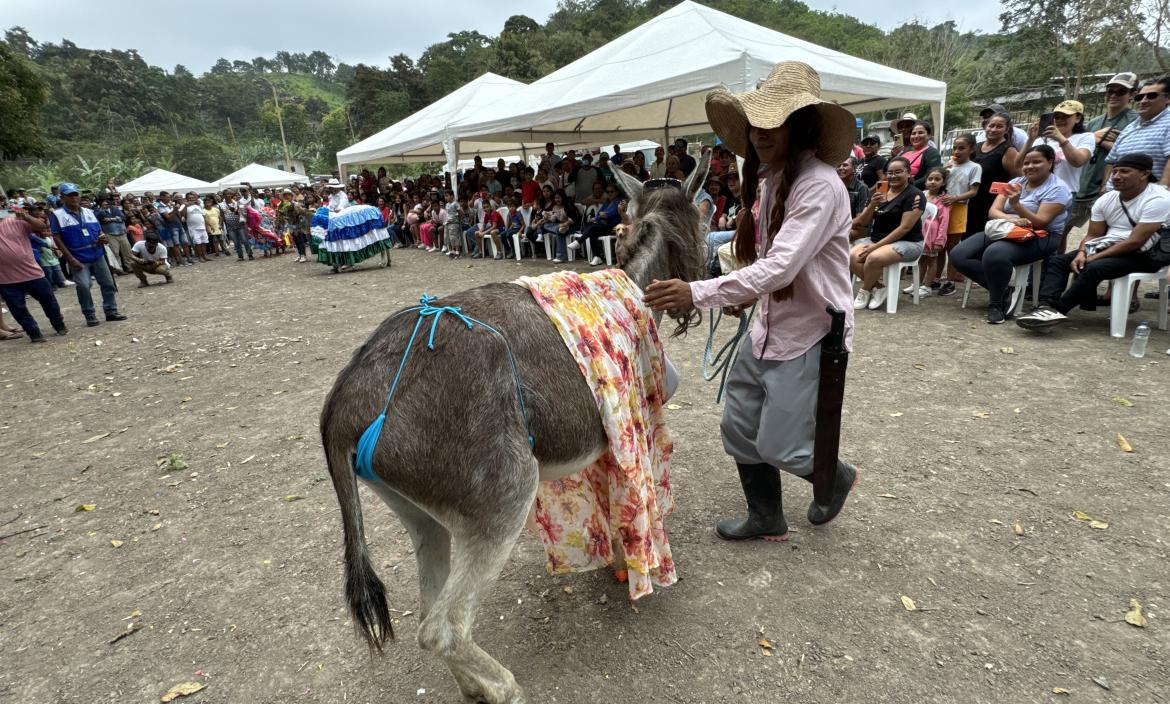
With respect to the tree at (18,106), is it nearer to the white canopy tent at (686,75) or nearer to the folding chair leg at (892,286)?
the white canopy tent at (686,75)

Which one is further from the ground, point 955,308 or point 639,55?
point 639,55

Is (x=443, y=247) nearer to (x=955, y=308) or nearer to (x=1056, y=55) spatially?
(x=955, y=308)

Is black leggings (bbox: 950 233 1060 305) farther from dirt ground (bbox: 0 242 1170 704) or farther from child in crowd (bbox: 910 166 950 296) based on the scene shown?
dirt ground (bbox: 0 242 1170 704)

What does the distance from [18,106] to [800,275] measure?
33.3m

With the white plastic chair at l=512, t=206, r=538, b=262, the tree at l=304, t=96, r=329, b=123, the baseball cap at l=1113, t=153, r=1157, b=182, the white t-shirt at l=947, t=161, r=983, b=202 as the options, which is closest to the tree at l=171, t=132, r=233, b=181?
the tree at l=304, t=96, r=329, b=123

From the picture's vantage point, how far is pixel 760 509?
2.76 metres

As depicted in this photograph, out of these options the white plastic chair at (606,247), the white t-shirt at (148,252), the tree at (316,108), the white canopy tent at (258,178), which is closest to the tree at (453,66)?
the white canopy tent at (258,178)

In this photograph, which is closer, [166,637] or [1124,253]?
[166,637]

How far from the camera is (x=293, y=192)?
17.3 metres

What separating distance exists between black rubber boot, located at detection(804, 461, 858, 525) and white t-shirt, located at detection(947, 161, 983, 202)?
5.51 metres

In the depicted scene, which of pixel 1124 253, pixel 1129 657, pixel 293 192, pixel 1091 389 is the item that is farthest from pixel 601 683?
pixel 293 192

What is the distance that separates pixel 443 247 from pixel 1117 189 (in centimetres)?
1337

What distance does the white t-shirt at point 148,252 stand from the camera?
14.7 meters

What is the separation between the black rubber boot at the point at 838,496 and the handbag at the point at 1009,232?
14.9 ft
